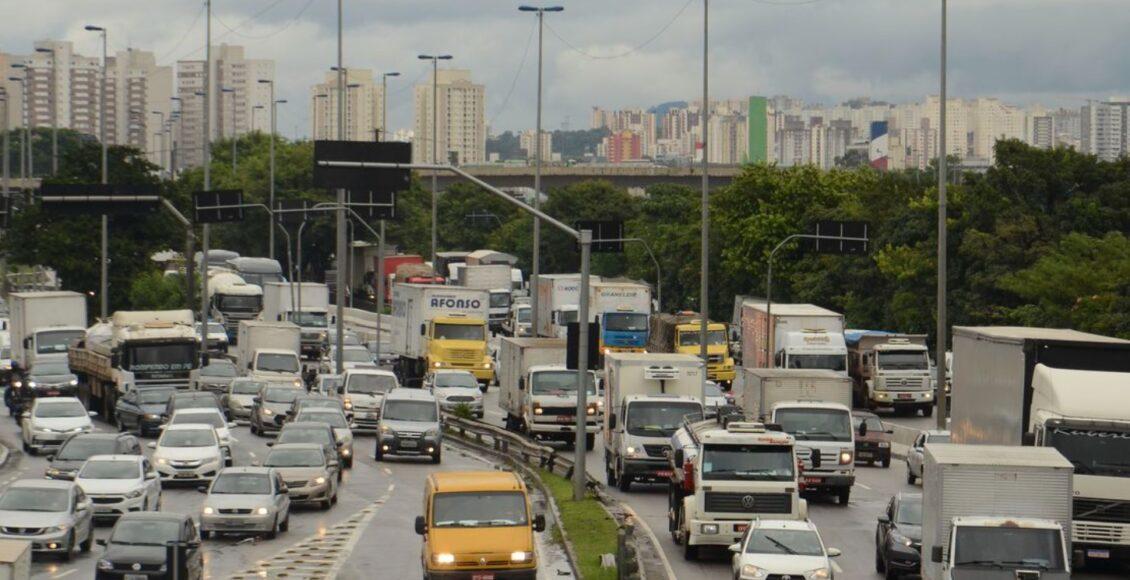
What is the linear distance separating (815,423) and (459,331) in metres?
33.4

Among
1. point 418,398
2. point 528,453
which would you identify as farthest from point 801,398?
point 418,398

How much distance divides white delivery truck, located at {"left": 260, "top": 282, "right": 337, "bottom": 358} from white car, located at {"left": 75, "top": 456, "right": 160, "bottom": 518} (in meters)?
55.9

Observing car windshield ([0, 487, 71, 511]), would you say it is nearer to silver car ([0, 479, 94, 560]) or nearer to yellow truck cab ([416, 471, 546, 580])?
silver car ([0, 479, 94, 560])

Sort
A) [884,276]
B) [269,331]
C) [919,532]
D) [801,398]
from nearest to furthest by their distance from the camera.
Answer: [919,532] → [801,398] → [269,331] → [884,276]

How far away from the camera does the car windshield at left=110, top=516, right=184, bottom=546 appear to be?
2866 centimetres

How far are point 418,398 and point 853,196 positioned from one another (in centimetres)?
5935

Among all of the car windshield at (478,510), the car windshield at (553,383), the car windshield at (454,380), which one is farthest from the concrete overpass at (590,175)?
the car windshield at (478,510)

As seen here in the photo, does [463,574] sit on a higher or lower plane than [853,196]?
lower

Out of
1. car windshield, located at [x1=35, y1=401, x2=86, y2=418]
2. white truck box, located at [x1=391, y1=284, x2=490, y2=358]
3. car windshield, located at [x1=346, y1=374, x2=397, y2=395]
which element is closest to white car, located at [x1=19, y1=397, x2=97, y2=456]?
car windshield, located at [x1=35, y1=401, x2=86, y2=418]

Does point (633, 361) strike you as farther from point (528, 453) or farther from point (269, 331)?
point (269, 331)

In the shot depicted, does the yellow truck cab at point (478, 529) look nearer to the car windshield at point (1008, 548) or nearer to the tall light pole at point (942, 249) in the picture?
the car windshield at point (1008, 548)

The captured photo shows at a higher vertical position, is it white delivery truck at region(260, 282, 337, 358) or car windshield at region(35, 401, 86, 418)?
white delivery truck at region(260, 282, 337, 358)

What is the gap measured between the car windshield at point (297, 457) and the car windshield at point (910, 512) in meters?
14.3

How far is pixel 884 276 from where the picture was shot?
310ft
